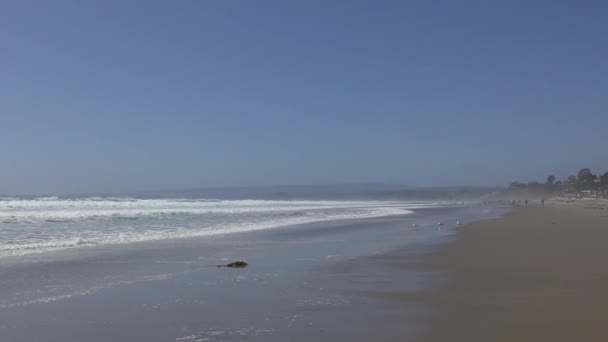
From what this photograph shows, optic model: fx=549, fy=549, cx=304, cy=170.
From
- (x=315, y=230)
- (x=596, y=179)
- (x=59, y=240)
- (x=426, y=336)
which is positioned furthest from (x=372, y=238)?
(x=596, y=179)

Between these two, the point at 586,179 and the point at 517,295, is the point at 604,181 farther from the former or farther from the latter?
the point at 517,295

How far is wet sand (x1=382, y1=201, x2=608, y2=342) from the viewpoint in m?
6.16

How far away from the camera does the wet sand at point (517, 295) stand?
20.2 ft

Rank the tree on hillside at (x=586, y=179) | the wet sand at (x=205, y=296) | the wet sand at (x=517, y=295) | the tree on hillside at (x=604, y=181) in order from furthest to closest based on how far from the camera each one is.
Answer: the tree on hillside at (x=586, y=179), the tree on hillside at (x=604, y=181), the wet sand at (x=205, y=296), the wet sand at (x=517, y=295)

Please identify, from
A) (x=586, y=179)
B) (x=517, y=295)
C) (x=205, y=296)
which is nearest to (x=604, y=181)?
(x=586, y=179)

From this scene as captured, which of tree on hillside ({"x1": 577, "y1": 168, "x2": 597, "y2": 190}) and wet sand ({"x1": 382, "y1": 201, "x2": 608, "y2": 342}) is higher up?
tree on hillside ({"x1": 577, "y1": 168, "x2": 597, "y2": 190})

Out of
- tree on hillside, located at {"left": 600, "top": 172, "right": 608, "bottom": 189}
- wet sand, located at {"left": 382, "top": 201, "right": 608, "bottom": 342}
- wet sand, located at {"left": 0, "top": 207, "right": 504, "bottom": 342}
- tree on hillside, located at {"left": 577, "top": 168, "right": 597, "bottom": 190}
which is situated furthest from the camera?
tree on hillside, located at {"left": 577, "top": 168, "right": 597, "bottom": 190}

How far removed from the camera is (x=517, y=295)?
8.22 metres

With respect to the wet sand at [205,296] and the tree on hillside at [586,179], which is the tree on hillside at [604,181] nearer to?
the tree on hillside at [586,179]

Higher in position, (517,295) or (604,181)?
(604,181)

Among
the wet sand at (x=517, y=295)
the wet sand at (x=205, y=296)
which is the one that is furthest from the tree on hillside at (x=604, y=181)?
the wet sand at (x=205, y=296)

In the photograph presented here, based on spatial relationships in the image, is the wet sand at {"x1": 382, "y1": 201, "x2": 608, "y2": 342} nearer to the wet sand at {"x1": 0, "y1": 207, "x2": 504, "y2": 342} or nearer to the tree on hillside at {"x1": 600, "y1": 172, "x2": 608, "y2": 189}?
the wet sand at {"x1": 0, "y1": 207, "x2": 504, "y2": 342}

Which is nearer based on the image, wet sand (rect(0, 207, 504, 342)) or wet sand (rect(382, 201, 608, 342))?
wet sand (rect(382, 201, 608, 342))

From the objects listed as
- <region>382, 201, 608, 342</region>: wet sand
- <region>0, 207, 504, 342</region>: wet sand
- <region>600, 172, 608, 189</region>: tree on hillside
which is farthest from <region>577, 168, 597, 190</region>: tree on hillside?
<region>0, 207, 504, 342</region>: wet sand
